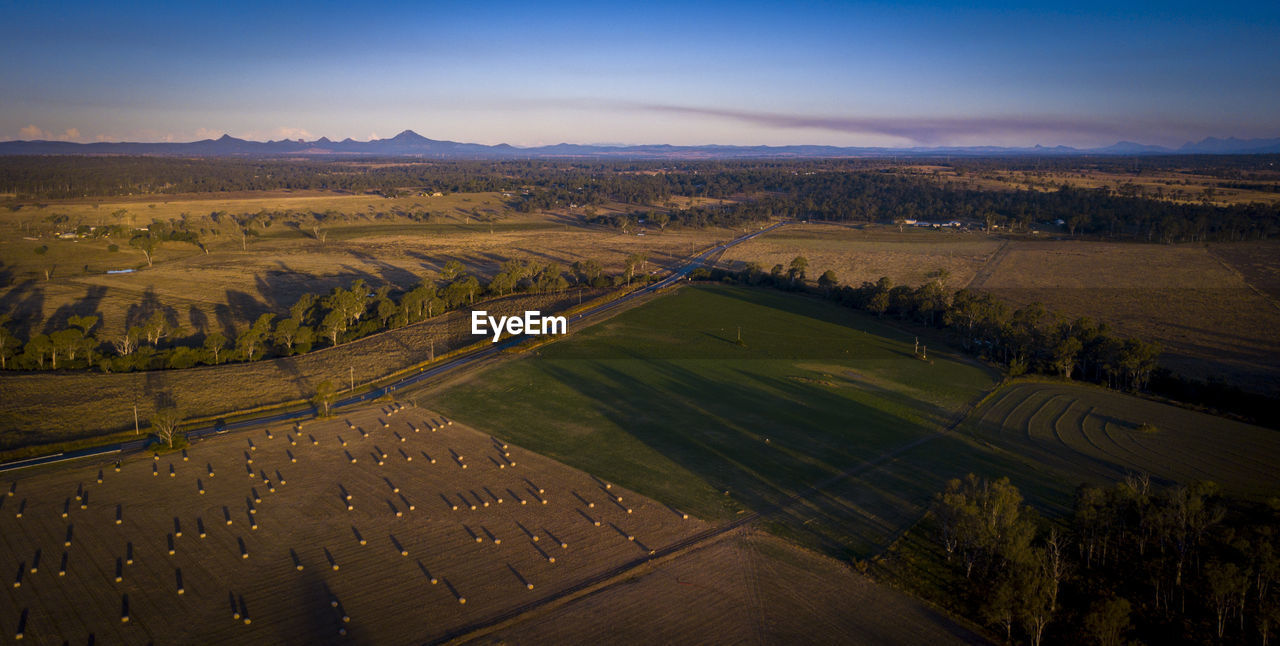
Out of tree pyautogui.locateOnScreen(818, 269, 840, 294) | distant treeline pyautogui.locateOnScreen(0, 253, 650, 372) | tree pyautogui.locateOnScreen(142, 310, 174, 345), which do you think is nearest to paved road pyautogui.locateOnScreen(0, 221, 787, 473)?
distant treeline pyautogui.locateOnScreen(0, 253, 650, 372)

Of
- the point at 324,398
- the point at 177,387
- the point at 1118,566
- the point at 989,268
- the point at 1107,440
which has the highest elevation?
the point at 989,268

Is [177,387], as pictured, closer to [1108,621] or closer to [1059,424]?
[1108,621]

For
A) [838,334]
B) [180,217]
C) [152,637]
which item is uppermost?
[180,217]

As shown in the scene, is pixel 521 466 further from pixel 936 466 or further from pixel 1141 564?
pixel 1141 564

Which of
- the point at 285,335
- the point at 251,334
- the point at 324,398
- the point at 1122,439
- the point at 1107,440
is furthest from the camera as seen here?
the point at 285,335

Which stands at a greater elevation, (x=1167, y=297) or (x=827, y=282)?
(x=827, y=282)

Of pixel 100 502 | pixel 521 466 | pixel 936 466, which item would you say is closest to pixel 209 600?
pixel 100 502

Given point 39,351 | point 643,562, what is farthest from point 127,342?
point 643,562
